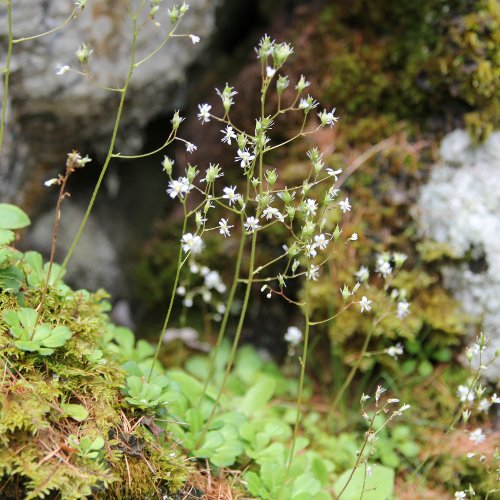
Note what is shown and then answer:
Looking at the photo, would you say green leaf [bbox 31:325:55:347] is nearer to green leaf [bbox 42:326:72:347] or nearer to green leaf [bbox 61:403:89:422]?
green leaf [bbox 42:326:72:347]

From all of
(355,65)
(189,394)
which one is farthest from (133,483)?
(355,65)

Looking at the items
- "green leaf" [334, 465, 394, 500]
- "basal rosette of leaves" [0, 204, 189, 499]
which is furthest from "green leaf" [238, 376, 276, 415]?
"basal rosette of leaves" [0, 204, 189, 499]

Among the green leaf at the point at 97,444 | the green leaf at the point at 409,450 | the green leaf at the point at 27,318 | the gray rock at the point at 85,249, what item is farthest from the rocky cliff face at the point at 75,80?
the green leaf at the point at 409,450

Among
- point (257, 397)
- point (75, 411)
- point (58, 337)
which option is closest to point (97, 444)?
point (75, 411)

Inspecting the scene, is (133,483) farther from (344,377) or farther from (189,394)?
(344,377)

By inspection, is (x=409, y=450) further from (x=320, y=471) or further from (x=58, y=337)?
(x=58, y=337)

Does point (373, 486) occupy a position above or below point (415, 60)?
below
